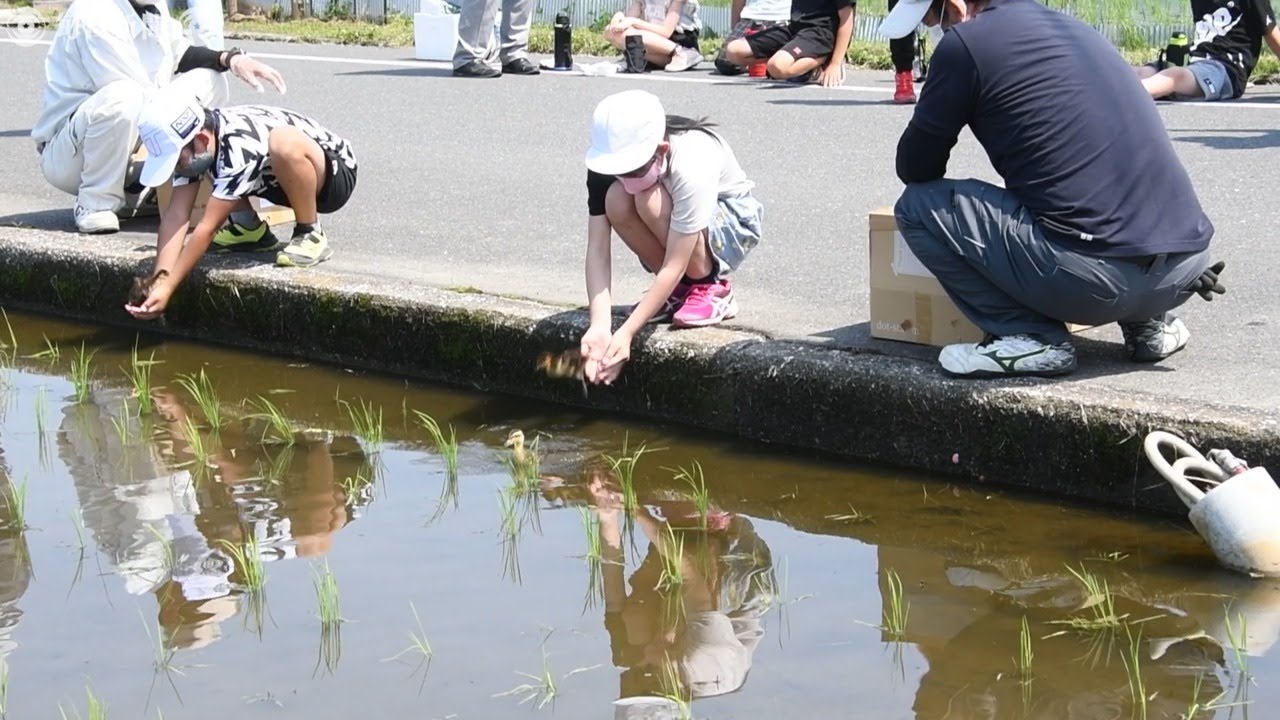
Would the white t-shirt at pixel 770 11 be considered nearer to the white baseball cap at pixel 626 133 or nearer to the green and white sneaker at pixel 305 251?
the green and white sneaker at pixel 305 251

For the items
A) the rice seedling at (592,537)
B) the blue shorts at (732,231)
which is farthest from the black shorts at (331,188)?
the rice seedling at (592,537)

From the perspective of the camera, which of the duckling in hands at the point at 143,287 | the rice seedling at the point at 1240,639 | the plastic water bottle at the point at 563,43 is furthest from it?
the plastic water bottle at the point at 563,43

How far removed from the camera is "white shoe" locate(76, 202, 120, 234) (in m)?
6.64

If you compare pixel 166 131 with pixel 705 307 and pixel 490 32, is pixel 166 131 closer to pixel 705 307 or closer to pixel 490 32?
pixel 705 307

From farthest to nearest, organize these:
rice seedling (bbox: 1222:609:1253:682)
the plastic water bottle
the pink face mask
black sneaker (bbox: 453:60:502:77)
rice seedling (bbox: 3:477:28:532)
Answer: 1. the plastic water bottle
2. black sneaker (bbox: 453:60:502:77)
3. the pink face mask
4. rice seedling (bbox: 3:477:28:532)
5. rice seedling (bbox: 1222:609:1253:682)

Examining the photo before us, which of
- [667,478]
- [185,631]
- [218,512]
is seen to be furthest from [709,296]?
[185,631]

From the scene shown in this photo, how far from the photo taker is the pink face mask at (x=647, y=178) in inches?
185

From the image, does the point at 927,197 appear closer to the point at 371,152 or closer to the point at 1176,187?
the point at 1176,187

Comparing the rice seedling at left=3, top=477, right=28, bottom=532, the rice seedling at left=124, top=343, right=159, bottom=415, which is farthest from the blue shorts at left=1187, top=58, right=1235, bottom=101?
the rice seedling at left=3, top=477, right=28, bottom=532

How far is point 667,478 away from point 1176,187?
1.46 meters

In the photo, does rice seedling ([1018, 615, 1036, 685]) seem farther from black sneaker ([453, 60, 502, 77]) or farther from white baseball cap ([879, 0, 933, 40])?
black sneaker ([453, 60, 502, 77])

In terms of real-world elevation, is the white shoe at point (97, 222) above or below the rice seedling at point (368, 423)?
above

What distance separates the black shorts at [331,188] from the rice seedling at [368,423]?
1.02 m

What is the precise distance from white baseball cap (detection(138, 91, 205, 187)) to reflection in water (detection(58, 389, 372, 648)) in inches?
28.3
